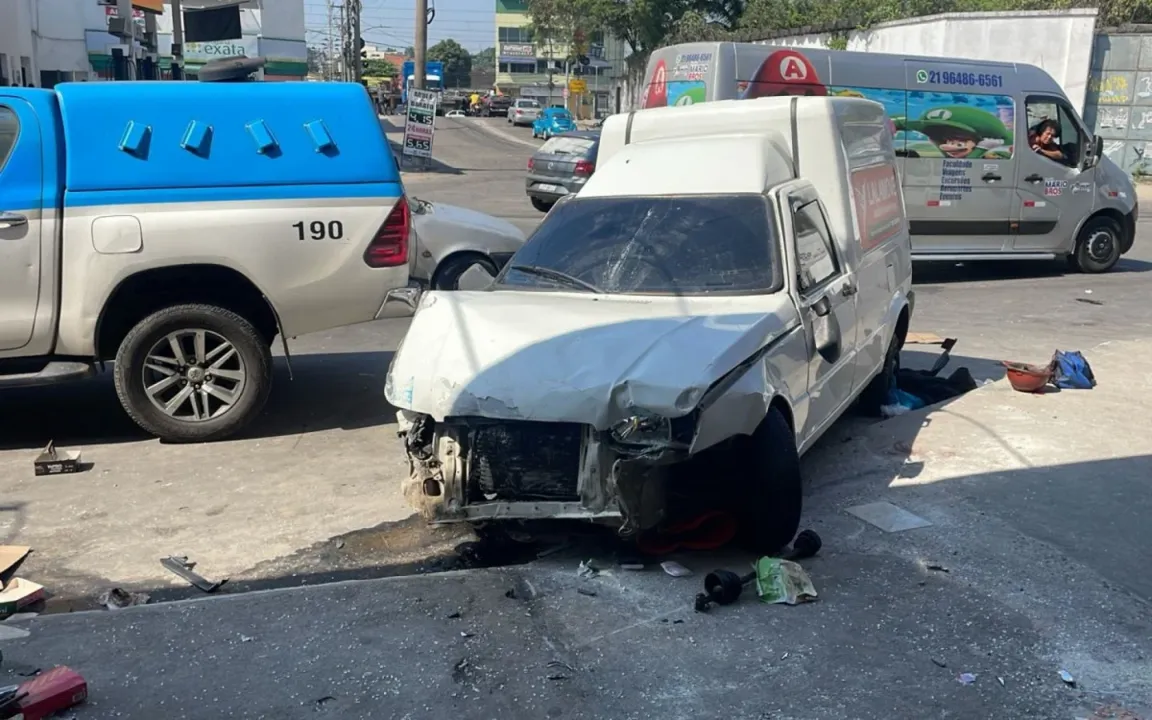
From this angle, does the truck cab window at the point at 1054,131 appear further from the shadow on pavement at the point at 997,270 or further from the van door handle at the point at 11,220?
the van door handle at the point at 11,220

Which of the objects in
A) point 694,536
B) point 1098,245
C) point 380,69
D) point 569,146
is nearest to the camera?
point 694,536

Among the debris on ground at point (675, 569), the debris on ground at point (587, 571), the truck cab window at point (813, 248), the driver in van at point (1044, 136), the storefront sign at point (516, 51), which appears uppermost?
the storefront sign at point (516, 51)

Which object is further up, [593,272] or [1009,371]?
[593,272]

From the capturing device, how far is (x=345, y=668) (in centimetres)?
396

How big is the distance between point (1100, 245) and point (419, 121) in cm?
1432

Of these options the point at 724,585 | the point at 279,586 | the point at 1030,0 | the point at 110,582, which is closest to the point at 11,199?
the point at 110,582

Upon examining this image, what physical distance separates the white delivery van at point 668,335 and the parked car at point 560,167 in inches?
489

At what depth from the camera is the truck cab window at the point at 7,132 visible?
645 centimetres

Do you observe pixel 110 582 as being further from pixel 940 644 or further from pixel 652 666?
pixel 940 644

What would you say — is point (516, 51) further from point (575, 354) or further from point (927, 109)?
point (575, 354)

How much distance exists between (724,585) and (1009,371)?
437 centimetres

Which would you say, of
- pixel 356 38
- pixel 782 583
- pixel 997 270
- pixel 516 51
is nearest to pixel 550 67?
pixel 516 51

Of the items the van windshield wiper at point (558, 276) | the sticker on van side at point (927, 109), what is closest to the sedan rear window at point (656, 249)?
the van windshield wiper at point (558, 276)

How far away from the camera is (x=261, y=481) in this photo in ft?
20.6
